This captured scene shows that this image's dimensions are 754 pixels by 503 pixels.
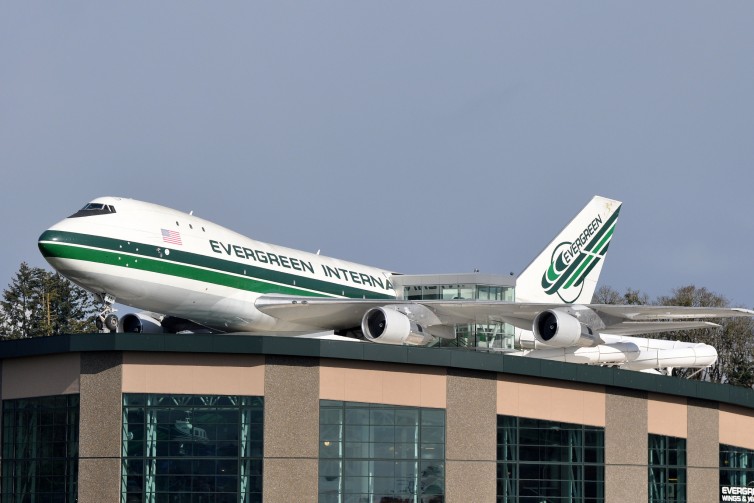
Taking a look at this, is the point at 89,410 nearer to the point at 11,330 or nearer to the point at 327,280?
the point at 327,280

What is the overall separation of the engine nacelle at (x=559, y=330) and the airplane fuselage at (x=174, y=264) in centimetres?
971

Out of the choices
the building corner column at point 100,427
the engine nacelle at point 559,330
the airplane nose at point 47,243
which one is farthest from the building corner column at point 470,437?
the airplane nose at point 47,243

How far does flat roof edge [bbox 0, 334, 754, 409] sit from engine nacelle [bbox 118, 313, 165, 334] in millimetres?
14005

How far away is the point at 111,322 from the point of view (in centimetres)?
4753

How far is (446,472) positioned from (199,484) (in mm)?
7537

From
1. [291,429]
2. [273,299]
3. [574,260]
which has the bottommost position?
[291,429]

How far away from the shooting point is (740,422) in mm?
48688

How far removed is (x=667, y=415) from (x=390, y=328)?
37.5ft

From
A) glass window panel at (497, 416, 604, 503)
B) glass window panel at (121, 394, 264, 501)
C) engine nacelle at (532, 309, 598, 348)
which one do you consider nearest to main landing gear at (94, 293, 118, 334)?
glass window panel at (121, 394, 264, 501)

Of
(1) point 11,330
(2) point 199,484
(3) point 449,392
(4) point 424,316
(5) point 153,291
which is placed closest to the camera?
(2) point 199,484

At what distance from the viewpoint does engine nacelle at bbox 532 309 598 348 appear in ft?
171

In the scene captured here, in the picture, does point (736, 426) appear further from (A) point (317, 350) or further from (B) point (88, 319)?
(B) point (88, 319)

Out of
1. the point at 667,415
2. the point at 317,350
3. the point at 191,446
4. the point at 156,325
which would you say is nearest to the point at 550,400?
the point at 667,415

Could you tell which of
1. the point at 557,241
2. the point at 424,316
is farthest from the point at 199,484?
the point at 557,241
